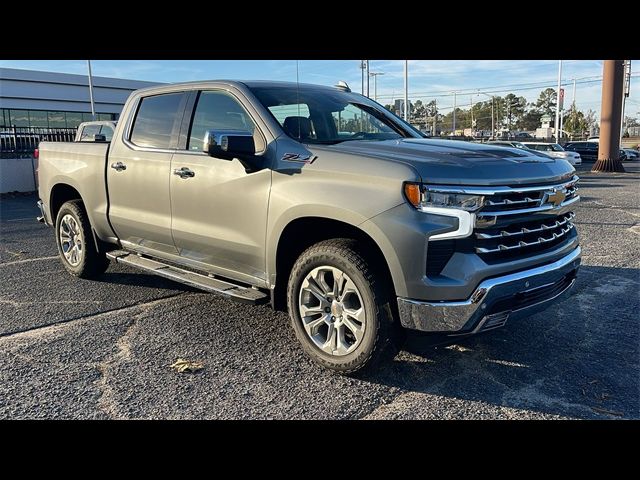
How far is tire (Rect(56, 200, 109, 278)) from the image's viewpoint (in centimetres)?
599

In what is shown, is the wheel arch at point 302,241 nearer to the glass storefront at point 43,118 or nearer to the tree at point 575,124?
the glass storefront at point 43,118

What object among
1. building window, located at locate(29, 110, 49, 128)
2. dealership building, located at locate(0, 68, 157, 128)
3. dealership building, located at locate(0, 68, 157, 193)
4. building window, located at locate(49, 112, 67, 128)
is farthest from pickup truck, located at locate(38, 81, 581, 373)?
building window, located at locate(49, 112, 67, 128)

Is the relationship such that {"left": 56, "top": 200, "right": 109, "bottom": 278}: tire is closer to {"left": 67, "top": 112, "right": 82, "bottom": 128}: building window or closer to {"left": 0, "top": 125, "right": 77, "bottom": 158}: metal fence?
{"left": 0, "top": 125, "right": 77, "bottom": 158}: metal fence

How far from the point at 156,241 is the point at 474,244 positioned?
9.82ft

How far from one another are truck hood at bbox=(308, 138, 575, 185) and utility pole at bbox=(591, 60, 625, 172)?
A: 24168 mm

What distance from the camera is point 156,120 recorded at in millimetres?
5180

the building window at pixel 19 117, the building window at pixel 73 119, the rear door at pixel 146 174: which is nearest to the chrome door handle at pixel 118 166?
the rear door at pixel 146 174

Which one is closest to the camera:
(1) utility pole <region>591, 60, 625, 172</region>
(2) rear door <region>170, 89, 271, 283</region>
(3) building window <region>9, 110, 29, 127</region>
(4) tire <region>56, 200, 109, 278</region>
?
(2) rear door <region>170, 89, 271, 283</region>

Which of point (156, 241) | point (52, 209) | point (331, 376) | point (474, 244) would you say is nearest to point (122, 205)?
point (156, 241)

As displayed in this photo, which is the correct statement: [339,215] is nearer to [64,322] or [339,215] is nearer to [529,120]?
[64,322]

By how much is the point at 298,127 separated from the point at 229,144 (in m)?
0.64
